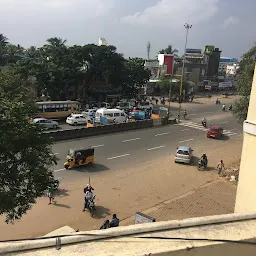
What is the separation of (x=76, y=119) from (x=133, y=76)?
18411 mm

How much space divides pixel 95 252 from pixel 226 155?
21.6 meters

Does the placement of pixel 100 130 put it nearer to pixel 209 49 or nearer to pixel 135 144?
pixel 135 144

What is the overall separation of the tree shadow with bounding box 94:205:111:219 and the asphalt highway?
3.42 meters

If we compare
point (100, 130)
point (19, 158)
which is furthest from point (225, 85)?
point (19, 158)

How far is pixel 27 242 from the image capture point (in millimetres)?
3283

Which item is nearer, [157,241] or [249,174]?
[157,241]

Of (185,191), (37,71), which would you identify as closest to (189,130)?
(185,191)

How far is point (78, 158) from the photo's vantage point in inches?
717

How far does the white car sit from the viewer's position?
30009mm

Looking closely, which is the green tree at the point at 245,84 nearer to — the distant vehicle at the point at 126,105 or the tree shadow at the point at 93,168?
the tree shadow at the point at 93,168

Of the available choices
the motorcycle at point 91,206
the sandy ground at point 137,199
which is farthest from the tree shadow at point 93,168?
the motorcycle at point 91,206

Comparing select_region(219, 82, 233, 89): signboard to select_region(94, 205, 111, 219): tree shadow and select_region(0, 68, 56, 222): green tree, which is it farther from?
select_region(0, 68, 56, 222): green tree

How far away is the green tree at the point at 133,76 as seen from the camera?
146 ft

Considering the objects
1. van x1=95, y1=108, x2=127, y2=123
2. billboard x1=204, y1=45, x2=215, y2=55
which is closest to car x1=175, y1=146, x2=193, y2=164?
van x1=95, y1=108, x2=127, y2=123
